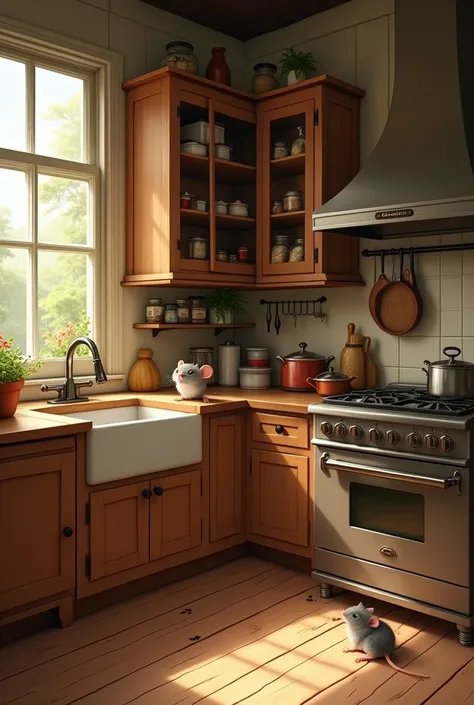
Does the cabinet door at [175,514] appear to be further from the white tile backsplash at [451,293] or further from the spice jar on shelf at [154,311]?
the white tile backsplash at [451,293]

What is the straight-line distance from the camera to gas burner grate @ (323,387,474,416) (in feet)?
9.34

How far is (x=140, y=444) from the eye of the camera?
3.07 meters

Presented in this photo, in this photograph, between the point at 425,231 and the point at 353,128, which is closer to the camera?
the point at 425,231

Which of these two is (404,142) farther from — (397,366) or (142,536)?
(142,536)

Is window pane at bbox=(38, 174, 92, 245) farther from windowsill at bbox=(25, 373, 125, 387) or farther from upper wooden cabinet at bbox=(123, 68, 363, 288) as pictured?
windowsill at bbox=(25, 373, 125, 387)

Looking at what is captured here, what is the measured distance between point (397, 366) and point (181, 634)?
5.61 feet

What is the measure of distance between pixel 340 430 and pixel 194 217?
1381mm

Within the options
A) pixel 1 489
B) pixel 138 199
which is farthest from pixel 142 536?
pixel 138 199

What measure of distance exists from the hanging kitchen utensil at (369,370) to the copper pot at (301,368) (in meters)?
0.21

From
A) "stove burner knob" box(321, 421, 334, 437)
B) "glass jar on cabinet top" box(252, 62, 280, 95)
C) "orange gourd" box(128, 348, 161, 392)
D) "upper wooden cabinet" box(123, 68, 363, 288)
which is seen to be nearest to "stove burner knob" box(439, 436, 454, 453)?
"stove burner knob" box(321, 421, 334, 437)

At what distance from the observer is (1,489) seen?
8.48 feet

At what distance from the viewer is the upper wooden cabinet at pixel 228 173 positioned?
3574 millimetres

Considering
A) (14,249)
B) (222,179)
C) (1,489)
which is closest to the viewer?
(1,489)

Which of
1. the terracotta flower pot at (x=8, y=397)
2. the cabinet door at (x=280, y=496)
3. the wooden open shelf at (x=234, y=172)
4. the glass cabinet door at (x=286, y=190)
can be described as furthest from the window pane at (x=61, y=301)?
the cabinet door at (x=280, y=496)
